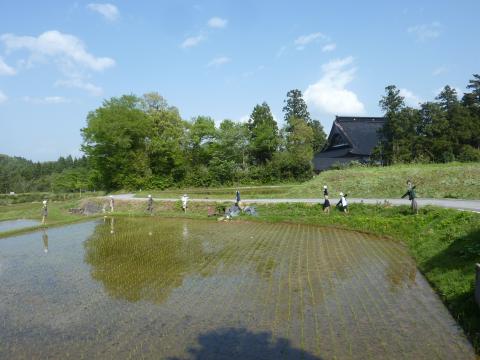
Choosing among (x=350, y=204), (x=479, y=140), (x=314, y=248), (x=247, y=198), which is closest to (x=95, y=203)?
(x=247, y=198)

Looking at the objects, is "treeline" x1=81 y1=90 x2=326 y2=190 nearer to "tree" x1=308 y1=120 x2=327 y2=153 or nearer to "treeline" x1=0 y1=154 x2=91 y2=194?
"tree" x1=308 y1=120 x2=327 y2=153

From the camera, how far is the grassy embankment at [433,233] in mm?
7676

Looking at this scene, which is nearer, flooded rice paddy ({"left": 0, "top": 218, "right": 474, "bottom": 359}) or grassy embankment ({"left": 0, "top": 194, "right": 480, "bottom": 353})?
flooded rice paddy ({"left": 0, "top": 218, "right": 474, "bottom": 359})

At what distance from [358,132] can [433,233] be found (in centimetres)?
2936


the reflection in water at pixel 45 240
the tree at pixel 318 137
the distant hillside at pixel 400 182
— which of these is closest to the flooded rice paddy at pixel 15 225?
the reflection in water at pixel 45 240

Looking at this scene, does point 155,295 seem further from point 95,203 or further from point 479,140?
point 479,140

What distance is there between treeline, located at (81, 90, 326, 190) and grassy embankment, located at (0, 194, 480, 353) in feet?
62.2

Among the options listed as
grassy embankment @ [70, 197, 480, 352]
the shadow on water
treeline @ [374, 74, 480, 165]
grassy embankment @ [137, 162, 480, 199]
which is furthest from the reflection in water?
treeline @ [374, 74, 480, 165]

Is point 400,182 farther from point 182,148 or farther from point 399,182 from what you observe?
point 182,148

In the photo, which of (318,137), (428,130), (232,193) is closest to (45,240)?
(232,193)

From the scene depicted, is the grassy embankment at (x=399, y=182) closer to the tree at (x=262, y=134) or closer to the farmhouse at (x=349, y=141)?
the farmhouse at (x=349, y=141)

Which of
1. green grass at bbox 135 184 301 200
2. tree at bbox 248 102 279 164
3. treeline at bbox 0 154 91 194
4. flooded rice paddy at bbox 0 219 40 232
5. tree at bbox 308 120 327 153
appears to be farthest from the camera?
treeline at bbox 0 154 91 194

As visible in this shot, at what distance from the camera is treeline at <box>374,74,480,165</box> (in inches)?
1165

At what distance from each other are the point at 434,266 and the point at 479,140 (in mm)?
25843
